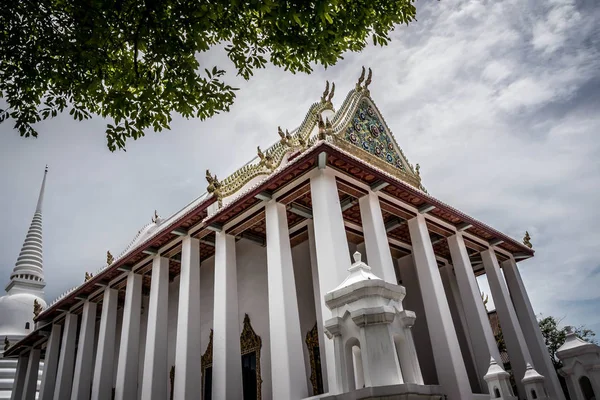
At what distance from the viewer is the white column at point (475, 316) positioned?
1065 cm

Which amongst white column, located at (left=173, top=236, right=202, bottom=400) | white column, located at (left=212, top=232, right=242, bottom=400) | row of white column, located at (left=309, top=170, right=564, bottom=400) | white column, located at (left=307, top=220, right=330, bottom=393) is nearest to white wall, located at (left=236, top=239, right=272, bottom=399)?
white column, located at (left=307, top=220, right=330, bottom=393)

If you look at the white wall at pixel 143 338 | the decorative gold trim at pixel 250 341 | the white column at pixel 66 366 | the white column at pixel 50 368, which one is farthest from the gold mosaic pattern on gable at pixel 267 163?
the white column at pixel 50 368

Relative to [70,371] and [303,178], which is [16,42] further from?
[70,371]

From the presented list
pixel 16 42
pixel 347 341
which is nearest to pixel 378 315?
pixel 347 341

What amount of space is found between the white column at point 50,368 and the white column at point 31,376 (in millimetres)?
2512

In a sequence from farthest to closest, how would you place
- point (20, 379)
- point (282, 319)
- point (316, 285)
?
point (20, 379) → point (316, 285) → point (282, 319)

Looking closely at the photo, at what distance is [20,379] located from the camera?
19.5 m

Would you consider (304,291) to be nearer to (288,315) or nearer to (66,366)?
(288,315)

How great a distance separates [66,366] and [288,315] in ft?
34.3

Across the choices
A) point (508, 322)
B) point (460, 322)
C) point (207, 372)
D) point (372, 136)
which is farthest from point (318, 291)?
point (460, 322)

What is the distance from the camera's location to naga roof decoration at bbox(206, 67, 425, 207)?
11.5m

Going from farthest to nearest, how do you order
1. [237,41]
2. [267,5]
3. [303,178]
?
[303,178]
[237,41]
[267,5]

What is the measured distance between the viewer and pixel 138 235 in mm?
18484

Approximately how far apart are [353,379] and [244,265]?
7019mm
